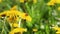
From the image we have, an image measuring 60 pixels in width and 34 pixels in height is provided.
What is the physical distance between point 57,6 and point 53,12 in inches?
3.0

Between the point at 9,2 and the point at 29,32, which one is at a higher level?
the point at 9,2

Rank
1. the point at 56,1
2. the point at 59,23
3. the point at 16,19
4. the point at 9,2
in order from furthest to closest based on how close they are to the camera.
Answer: the point at 9,2
the point at 56,1
the point at 59,23
the point at 16,19

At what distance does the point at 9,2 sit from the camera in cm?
178

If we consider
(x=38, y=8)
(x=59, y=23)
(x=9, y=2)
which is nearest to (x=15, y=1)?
(x=9, y=2)

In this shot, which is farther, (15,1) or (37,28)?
(15,1)

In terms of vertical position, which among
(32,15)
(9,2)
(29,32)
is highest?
(9,2)

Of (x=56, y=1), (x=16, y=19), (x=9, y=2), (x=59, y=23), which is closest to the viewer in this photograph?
(x=16, y=19)

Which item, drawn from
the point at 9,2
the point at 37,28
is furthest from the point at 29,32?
the point at 9,2

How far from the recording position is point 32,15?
1.57m

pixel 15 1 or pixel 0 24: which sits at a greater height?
pixel 15 1

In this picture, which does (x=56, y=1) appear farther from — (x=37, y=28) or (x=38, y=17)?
(x=37, y=28)

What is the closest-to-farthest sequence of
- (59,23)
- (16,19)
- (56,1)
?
(16,19)
(59,23)
(56,1)

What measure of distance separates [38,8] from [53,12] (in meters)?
0.13

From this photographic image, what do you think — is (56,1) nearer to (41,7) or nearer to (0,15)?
(41,7)
